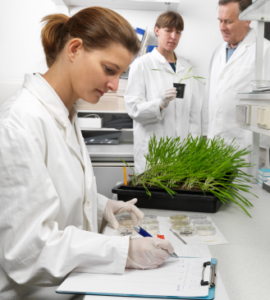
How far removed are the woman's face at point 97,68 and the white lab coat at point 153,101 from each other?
1340mm

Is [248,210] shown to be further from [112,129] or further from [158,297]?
[112,129]

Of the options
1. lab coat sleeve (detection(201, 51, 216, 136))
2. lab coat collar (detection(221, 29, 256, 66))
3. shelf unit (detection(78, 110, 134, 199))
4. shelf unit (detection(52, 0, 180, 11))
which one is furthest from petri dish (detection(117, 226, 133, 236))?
shelf unit (detection(52, 0, 180, 11))

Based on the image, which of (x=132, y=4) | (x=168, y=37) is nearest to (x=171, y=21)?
(x=168, y=37)

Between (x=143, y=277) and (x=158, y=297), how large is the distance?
87 millimetres

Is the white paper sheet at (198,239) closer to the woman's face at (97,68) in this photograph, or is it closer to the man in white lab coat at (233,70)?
the woman's face at (97,68)

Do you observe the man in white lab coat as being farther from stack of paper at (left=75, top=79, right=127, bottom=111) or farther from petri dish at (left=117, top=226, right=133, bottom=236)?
petri dish at (left=117, top=226, right=133, bottom=236)

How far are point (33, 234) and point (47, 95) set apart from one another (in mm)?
417

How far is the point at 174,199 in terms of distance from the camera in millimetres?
1266

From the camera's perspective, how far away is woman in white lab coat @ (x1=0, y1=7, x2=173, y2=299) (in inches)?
28.0

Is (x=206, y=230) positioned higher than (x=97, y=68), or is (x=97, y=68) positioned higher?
(x=97, y=68)

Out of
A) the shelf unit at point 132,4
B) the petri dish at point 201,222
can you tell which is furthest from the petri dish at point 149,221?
the shelf unit at point 132,4

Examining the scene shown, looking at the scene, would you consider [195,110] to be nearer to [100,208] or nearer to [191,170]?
[191,170]

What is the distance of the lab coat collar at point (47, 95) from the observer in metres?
0.90

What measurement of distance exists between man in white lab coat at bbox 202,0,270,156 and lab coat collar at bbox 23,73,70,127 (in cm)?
167
